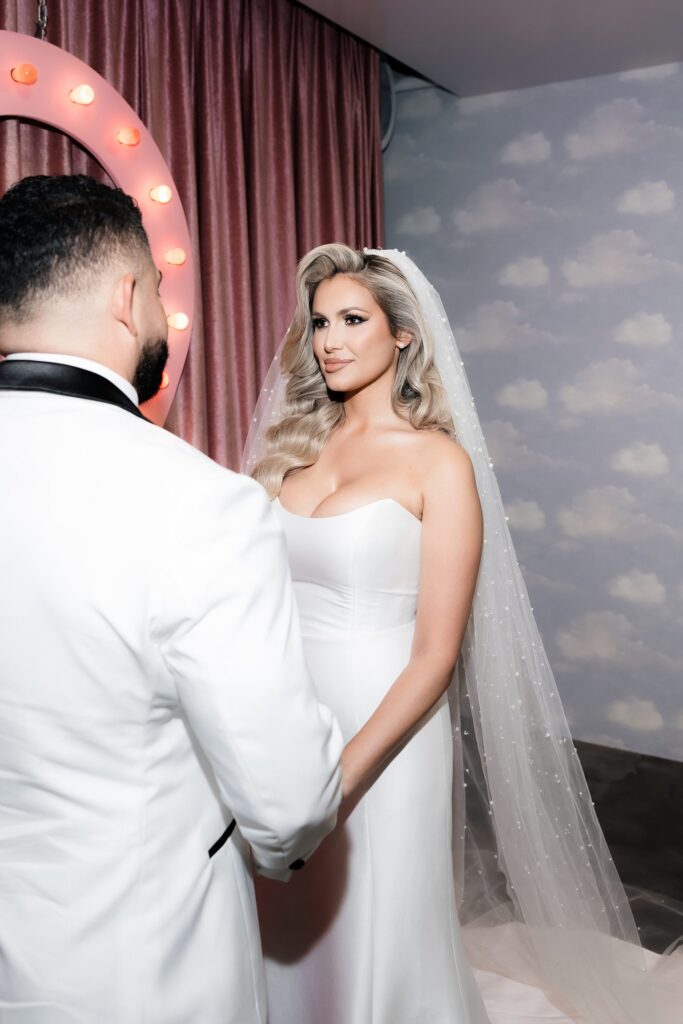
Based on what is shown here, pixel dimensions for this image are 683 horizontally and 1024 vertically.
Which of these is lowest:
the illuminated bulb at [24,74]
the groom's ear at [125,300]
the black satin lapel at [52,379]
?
the black satin lapel at [52,379]

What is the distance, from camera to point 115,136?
2.62 m

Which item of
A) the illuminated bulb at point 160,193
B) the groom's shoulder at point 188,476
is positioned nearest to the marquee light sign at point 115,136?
the illuminated bulb at point 160,193

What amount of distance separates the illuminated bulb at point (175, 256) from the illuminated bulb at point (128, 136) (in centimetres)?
31

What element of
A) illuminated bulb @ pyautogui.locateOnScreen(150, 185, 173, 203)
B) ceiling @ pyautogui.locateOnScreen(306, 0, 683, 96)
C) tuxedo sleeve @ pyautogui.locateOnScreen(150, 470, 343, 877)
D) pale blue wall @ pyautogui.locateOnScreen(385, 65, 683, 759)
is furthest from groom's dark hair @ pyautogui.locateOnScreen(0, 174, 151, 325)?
pale blue wall @ pyautogui.locateOnScreen(385, 65, 683, 759)

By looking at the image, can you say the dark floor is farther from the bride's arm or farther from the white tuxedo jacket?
the white tuxedo jacket

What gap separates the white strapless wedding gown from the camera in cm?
181

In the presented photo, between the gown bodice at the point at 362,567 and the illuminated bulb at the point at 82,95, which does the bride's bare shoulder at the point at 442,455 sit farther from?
the illuminated bulb at the point at 82,95

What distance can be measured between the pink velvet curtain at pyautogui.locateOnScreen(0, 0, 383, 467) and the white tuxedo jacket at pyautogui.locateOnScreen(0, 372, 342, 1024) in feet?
5.86

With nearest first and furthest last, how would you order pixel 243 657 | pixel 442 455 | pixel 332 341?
pixel 243 657
pixel 442 455
pixel 332 341

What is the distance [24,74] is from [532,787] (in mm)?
2082

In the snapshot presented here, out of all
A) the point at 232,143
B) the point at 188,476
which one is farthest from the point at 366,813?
the point at 232,143

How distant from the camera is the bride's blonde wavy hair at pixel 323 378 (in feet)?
6.95

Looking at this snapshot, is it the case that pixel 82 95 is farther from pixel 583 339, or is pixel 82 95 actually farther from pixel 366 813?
pixel 583 339

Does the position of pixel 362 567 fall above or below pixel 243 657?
below
